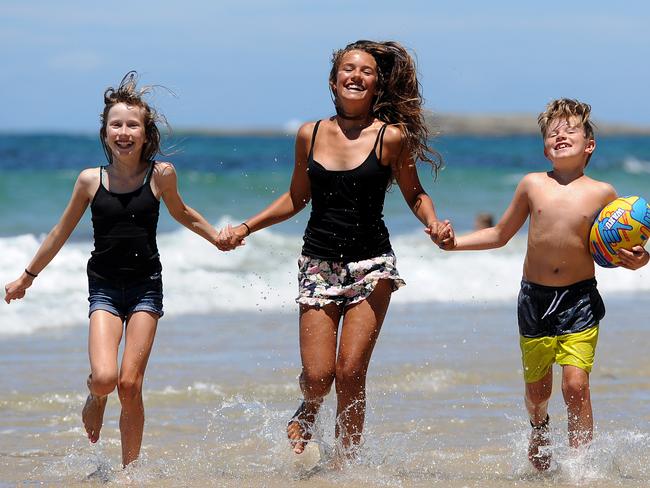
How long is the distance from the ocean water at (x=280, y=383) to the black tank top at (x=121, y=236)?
1.57 ft

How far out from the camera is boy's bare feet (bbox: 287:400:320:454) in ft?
18.8

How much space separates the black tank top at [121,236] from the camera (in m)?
5.57

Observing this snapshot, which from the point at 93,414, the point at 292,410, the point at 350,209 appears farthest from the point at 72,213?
the point at 292,410

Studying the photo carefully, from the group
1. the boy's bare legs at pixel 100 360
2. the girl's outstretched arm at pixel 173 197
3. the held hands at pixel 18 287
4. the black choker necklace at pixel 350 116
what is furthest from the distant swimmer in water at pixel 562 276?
the held hands at pixel 18 287

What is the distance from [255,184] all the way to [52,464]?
25936 mm

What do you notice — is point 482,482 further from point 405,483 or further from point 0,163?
point 0,163

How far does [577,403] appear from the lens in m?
5.36

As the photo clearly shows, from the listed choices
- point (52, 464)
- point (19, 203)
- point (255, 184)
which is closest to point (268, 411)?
point (52, 464)

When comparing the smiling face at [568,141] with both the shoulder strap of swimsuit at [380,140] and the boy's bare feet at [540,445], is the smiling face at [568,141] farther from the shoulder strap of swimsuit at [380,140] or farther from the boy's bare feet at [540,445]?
the boy's bare feet at [540,445]

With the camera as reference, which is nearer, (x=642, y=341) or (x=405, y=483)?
(x=405, y=483)

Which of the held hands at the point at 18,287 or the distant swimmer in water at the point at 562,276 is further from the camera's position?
the held hands at the point at 18,287

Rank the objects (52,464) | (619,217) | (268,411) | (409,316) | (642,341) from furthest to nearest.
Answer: (409,316) < (642,341) < (268,411) < (52,464) < (619,217)

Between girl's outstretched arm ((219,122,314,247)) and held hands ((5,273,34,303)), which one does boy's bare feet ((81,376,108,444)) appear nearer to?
held hands ((5,273,34,303))

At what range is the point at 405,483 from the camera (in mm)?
5488
